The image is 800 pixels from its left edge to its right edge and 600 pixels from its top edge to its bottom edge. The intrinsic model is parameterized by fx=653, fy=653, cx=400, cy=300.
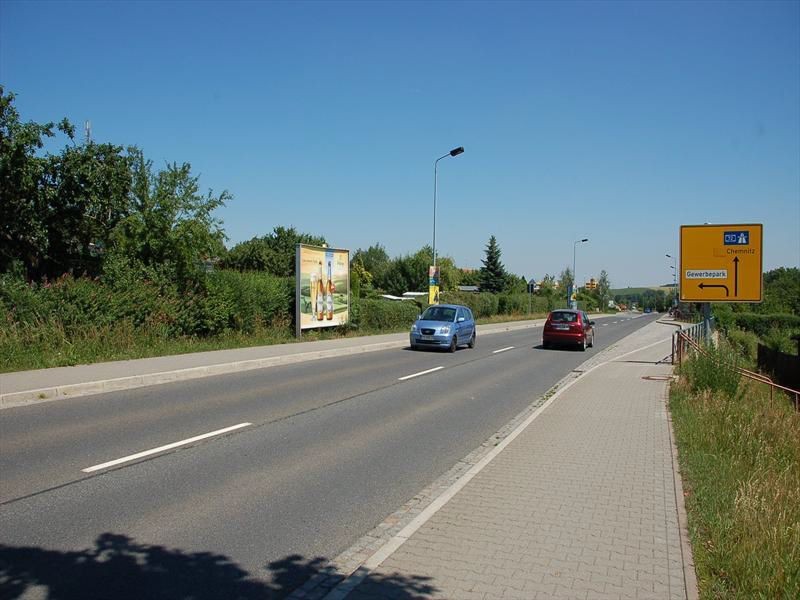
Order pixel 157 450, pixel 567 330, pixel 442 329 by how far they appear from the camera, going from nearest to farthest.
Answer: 1. pixel 157 450
2. pixel 442 329
3. pixel 567 330

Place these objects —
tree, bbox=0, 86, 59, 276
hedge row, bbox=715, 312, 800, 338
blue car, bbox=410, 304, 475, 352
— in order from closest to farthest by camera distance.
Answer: tree, bbox=0, 86, 59, 276 < blue car, bbox=410, 304, 475, 352 < hedge row, bbox=715, 312, 800, 338

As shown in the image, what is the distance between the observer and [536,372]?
1784 centimetres

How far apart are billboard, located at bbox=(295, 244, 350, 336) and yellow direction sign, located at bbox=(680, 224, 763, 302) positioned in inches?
508

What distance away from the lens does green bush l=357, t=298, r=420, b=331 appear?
30438mm

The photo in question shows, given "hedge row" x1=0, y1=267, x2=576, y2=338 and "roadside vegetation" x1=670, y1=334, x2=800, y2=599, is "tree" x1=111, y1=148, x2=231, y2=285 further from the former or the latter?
"roadside vegetation" x1=670, y1=334, x2=800, y2=599

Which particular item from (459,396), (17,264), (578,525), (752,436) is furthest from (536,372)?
(17,264)

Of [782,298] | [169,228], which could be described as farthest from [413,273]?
[169,228]

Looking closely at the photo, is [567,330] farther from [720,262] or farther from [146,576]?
[146,576]

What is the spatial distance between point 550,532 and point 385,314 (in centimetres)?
2746

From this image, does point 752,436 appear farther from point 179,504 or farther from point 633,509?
point 179,504

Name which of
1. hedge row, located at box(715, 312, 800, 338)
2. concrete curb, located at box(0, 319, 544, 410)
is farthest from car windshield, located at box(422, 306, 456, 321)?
hedge row, located at box(715, 312, 800, 338)

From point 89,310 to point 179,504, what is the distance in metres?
12.7

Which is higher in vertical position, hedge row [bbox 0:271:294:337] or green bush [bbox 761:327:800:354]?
hedge row [bbox 0:271:294:337]

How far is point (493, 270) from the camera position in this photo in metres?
75.8
